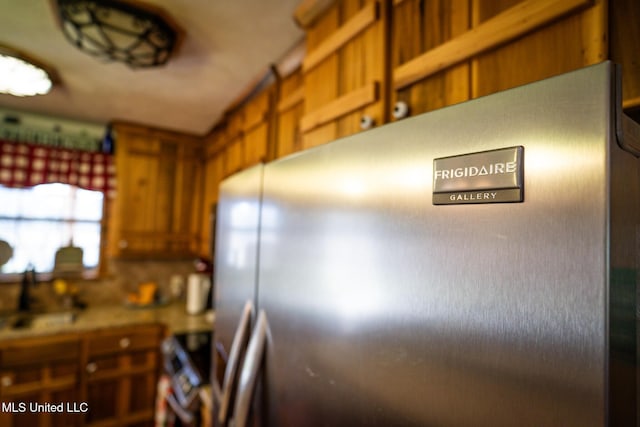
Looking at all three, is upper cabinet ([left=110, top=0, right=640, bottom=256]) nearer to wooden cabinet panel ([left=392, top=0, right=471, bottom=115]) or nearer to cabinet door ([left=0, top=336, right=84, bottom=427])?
wooden cabinet panel ([left=392, top=0, right=471, bottom=115])

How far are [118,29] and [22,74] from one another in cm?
79

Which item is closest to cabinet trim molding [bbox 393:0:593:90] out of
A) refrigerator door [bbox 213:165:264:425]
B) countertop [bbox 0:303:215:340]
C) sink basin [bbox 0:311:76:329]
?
refrigerator door [bbox 213:165:264:425]

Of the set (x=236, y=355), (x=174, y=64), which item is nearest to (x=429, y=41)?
(x=236, y=355)

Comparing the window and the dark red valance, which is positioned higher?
the dark red valance

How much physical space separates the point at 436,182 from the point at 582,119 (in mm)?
139

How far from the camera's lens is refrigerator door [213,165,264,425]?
2.40 feet

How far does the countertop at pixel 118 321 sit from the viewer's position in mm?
2002

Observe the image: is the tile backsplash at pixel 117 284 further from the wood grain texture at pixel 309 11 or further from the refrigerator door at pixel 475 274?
the refrigerator door at pixel 475 274

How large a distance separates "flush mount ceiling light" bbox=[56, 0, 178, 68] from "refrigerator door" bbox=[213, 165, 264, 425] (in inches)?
30.7

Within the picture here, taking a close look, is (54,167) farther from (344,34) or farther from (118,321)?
(344,34)

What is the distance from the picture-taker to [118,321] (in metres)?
2.26

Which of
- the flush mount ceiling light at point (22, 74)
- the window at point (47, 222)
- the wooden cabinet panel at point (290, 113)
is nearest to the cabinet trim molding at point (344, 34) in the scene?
the wooden cabinet panel at point (290, 113)

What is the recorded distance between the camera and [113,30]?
124cm

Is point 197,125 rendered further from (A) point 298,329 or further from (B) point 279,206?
(A) point 298,329
